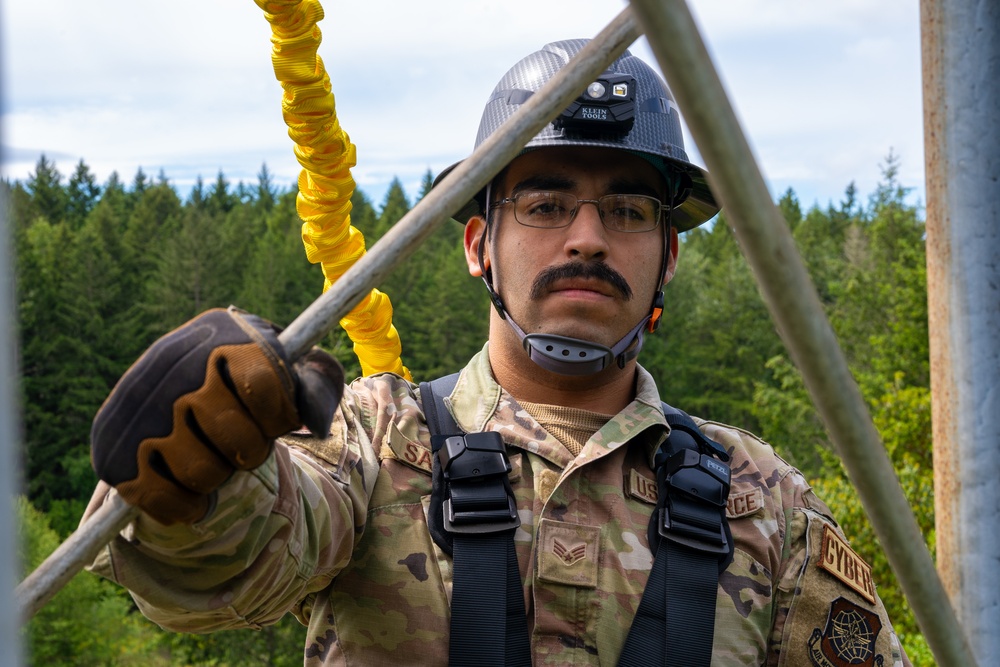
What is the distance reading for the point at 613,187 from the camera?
3.43 m

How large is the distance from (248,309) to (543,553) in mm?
55118

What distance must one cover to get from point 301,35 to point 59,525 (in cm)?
4995

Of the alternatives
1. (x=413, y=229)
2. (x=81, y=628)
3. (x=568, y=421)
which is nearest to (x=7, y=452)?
(x=413, y=229)

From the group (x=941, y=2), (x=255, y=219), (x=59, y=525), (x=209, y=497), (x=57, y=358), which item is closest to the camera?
(x=941, y=2)

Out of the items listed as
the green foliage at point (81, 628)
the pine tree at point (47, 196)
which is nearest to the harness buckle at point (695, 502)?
the green foliage at point (81, 628)

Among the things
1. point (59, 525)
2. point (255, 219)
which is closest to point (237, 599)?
point (59, 525)

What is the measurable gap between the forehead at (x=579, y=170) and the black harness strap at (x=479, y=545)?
884mm

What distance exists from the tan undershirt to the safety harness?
0.91 feet

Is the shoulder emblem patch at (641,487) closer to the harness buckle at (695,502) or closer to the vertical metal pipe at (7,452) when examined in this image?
the harness buckle at (695,502)

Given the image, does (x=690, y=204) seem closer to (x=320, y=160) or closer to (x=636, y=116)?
(x=636, y=116)

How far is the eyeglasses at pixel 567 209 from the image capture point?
132 inches

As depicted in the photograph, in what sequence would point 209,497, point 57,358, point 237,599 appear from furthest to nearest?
point 57,358
point 237,599
point 209,497

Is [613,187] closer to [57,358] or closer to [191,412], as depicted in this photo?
[191,412]

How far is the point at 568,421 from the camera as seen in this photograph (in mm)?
3318
